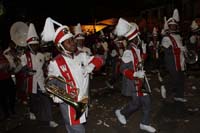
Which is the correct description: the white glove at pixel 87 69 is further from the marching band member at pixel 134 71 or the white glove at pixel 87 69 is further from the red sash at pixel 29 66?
the red sash at pixel 29 66

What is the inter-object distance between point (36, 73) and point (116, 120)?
2153 mm

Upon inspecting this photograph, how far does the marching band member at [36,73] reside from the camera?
8.62 metres

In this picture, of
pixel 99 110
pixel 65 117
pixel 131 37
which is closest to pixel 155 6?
pixel 99 110

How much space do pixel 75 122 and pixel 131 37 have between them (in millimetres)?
2474

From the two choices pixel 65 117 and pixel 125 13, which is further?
pixel 125 13

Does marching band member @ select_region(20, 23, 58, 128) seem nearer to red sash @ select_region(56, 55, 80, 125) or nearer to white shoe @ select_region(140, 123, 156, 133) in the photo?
white shoe @ select_region(140, 123, 156, 133)

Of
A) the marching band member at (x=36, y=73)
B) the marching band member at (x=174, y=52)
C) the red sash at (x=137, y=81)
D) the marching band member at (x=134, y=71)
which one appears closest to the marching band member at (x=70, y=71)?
the marching band member at (x=134, y=71)

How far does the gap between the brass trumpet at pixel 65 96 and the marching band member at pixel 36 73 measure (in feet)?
10.7

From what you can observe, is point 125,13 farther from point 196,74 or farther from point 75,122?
point 75,122

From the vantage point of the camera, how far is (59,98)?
529 centimetres

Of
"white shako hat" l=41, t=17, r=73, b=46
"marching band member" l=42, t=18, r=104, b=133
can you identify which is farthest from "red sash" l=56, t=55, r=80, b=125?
"white shako hat" l=41, t=17, r=73, b=46

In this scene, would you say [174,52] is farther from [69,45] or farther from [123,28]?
[69,45]

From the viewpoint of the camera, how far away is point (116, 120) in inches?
350

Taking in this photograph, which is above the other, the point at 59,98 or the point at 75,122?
the point at 59,98
